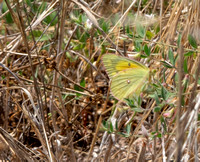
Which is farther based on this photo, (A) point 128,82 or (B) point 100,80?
(B) point 100,80

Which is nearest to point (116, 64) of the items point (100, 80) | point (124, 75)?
point (124, 75)

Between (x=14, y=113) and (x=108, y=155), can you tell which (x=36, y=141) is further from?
(x=108, y=155)

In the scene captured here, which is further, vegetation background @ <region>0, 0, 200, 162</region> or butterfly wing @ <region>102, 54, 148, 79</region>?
butterfly wing @ <region>102, 54, 148, 79</region>

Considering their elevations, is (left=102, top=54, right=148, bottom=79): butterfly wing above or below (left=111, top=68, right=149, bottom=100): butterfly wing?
above

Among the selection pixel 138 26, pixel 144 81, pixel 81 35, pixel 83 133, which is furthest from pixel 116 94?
pixel 83 133

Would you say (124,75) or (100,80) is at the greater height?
(124,75)

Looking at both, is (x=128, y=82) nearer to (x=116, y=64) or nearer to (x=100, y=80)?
(x=116, y=64)
